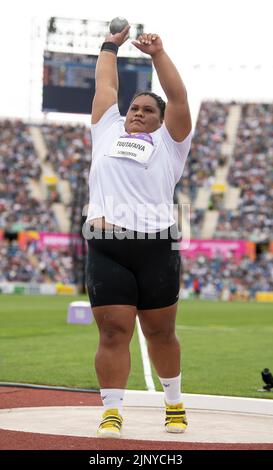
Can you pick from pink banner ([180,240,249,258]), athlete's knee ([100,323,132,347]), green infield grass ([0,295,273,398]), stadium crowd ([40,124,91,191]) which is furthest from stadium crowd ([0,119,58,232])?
athlete's knee ([100,323,132,347])

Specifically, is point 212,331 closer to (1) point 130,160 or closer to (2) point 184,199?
(1) point 130,160

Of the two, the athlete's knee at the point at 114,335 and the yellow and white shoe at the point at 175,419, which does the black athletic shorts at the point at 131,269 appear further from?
the yellow and white shoe at the point at 175,419

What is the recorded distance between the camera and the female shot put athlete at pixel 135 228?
524 cm

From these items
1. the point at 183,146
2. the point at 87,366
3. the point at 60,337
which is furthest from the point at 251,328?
the point at 183,146

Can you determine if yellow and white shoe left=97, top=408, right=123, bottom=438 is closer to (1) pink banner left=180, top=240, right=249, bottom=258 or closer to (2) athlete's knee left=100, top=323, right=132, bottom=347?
(2) athlete's knee left=100, top=323, right=132, bottom=347

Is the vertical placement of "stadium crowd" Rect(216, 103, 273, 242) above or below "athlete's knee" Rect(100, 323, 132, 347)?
above

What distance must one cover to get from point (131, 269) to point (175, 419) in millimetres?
999

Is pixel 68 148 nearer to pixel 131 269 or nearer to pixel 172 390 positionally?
pixel 172 390

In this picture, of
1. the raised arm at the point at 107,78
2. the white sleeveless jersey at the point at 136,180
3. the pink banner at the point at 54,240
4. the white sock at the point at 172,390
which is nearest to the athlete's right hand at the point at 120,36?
the raised arm at the point at 107,78

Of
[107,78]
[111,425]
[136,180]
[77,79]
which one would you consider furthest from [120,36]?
[77,79]

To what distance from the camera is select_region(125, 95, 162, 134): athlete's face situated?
5.47 m

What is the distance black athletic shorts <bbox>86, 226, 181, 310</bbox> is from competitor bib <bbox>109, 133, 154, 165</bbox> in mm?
433

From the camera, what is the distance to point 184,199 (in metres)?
50.1

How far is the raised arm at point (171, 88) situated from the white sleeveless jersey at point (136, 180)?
70mm
